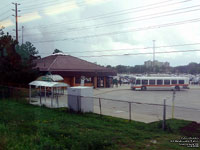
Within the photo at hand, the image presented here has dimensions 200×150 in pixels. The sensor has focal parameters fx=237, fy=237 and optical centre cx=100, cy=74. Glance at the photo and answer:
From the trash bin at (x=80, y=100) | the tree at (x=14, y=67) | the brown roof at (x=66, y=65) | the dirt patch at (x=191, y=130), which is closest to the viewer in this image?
the dirt patch at (x=191, y=130)

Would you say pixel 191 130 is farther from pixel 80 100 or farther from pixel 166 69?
pixel 166 69

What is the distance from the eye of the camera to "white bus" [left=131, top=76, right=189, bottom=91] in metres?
44.5

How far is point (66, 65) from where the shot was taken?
44.8 meters

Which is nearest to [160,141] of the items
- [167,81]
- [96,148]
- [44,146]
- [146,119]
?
[96,148]

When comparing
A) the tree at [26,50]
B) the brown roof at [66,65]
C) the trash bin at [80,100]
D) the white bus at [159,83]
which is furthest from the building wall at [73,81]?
the trash bin at [80,100]

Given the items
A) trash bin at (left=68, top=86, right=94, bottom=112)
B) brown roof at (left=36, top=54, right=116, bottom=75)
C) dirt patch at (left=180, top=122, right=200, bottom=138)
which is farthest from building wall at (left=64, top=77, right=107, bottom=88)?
dirt patch at (left=180, top=122, right=200, bottom=138)

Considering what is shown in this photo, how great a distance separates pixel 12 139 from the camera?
27.1 feet

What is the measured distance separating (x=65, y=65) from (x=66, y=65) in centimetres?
27

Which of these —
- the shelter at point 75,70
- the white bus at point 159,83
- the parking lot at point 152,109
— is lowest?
the parking lot at point 152,109

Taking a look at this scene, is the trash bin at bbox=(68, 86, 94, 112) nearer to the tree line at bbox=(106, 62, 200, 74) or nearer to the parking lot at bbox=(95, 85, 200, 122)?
the parking lot at bbox=(95, 85, 200, 122)

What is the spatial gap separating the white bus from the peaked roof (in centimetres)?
763

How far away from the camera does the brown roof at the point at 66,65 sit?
1662 inches

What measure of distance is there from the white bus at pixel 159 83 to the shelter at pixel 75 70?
657 centimetres

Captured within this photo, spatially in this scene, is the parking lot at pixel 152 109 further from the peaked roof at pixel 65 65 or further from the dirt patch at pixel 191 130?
the peaked roof at pixel 65 65
